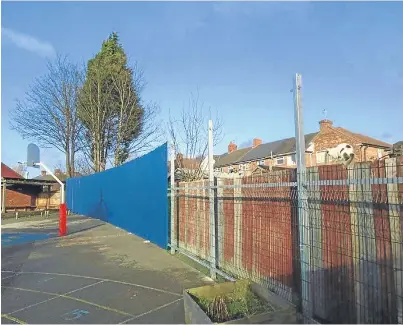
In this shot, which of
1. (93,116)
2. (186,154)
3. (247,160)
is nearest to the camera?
(186,154)

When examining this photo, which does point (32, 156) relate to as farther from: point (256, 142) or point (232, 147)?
point (232, 147)

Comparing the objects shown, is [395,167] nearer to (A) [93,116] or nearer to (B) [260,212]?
(B) [260,212]

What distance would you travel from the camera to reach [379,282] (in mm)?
3068

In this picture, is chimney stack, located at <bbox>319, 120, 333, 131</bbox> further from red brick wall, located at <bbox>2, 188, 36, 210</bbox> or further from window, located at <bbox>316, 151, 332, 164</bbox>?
red brick wall, located at <bbox>2, 188, 36, 210</bbox>

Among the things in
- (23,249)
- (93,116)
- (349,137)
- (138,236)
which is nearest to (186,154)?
(138,236)

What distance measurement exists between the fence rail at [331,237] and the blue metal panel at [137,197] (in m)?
3.71

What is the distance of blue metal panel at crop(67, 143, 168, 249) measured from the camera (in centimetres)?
899

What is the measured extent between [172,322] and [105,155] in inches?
966

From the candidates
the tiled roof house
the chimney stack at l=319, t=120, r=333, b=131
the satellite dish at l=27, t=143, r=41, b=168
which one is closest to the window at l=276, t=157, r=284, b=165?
the tiled roof house

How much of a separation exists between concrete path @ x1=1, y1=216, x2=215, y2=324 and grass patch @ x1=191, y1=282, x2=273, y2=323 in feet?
Result: 2.04

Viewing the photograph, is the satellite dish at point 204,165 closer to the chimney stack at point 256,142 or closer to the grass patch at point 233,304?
the grass patch at point 233,304

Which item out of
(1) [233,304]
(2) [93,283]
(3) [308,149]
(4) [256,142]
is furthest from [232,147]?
(1) [233,304]

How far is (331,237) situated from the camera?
3.61 m

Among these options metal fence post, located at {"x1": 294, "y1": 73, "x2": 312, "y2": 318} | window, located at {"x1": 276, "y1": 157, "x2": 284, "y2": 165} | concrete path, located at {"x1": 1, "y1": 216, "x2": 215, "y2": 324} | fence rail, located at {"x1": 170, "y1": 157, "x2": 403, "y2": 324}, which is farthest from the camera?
window, located at {"x1": 276, "y1": 157, "x2": 284, "y2": 165}
